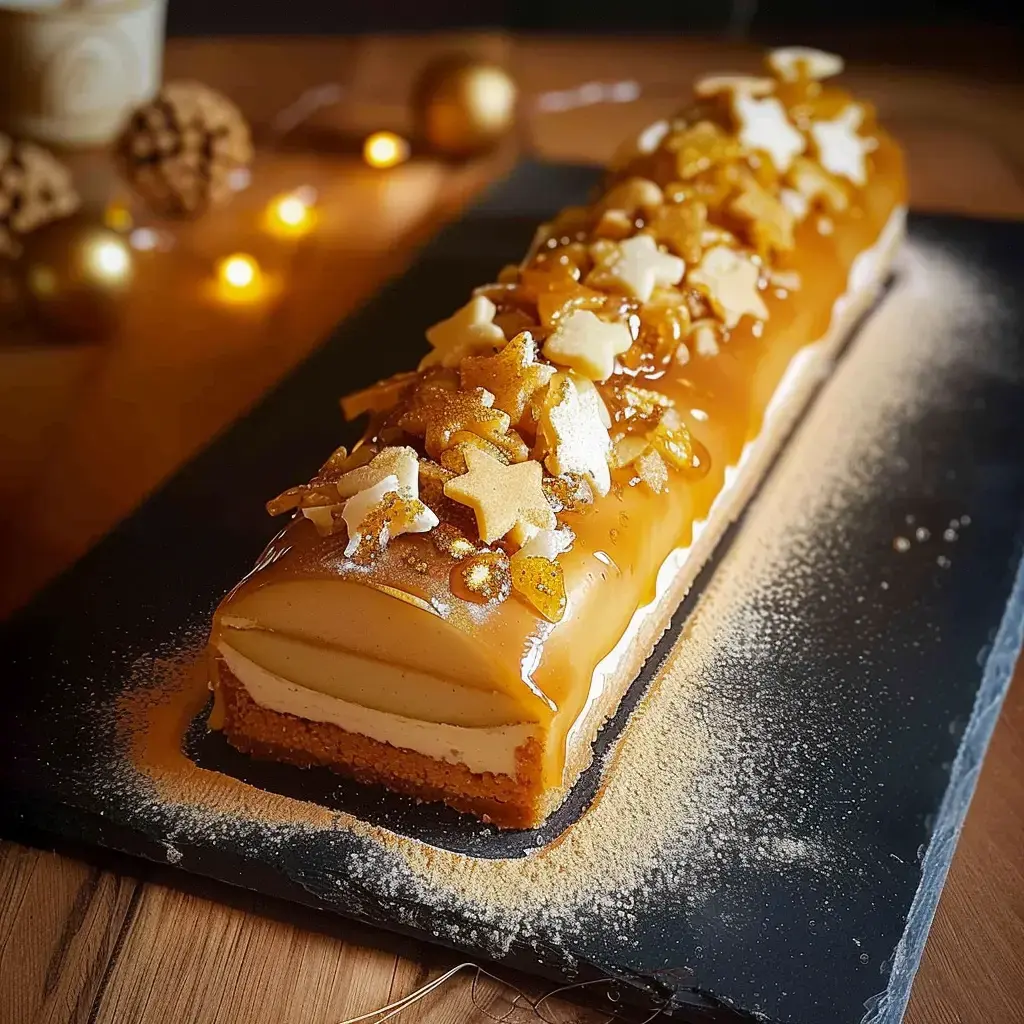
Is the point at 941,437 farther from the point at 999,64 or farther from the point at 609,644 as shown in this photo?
the point at 999,64

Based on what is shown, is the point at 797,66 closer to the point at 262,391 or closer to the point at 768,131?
the point at 768,131

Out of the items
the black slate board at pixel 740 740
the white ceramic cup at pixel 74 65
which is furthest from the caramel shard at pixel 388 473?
the white ceramic cup at pixel 74 65

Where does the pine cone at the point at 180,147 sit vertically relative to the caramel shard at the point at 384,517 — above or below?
below

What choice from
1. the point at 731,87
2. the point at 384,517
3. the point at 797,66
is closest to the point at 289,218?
the point at 731,87

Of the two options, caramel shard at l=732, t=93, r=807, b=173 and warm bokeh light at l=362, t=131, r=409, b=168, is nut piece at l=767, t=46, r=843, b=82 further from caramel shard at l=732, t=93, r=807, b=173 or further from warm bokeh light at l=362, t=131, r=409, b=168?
warm bokeh light at l=362, t=131, r=409, b=168

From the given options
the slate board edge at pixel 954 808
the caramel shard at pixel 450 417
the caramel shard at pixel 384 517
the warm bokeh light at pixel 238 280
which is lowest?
the warm bokeh light at pixel 238 280

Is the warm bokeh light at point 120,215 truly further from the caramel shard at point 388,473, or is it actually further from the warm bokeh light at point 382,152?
the caramel shard at point 388,473

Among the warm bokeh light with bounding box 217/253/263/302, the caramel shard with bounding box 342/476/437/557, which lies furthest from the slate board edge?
the warm bokeh light with bounding box 217/253/263/302
